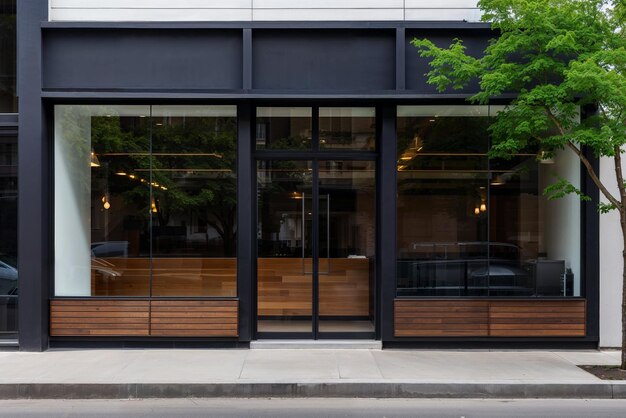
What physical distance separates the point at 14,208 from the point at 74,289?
1.81 metres

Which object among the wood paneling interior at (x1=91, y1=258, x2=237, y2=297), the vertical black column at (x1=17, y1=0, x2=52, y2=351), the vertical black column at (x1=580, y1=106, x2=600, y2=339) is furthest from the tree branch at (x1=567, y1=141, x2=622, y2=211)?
the vertical black column at (x1=17, y1=0, x2=52, y2=351)

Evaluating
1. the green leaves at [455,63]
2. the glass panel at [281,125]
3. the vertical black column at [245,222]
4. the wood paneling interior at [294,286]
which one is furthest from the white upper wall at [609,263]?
the vertical black column at [245,222]

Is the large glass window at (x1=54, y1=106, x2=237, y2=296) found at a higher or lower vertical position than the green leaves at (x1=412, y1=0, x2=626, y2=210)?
lower

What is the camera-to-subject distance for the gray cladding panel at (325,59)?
31.4 ft

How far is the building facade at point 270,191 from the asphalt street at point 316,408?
2285mm

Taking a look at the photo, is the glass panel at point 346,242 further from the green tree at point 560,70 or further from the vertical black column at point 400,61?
the green tree at point 560,70

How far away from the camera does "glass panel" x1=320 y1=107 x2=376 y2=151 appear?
32.7ft

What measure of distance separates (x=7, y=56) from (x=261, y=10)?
15.6ft

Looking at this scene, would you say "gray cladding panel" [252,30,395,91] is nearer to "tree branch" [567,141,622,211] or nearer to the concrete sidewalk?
"tree branch" [567,141,622,211]

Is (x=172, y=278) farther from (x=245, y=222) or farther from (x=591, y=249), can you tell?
(x=591, y=249)

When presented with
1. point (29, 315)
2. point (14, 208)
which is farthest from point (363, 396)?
point (14, 208)

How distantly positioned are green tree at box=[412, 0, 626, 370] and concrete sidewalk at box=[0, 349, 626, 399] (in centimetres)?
134

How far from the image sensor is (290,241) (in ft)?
32.8

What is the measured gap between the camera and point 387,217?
31.7ft
